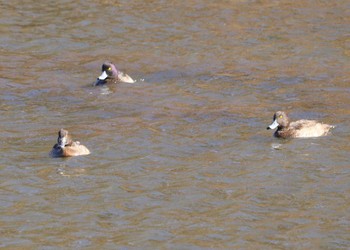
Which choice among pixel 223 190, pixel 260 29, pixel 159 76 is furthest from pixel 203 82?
pixel 223 190

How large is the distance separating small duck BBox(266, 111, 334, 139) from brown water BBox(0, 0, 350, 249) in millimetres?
151

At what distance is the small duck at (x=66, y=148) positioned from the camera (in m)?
15.1

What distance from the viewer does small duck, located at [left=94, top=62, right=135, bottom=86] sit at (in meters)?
20.0

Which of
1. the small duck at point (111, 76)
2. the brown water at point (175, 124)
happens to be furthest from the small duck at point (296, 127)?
the small duck at point (111, 76)

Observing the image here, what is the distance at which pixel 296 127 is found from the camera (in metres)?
16.3

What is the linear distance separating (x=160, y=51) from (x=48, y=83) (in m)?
3.12

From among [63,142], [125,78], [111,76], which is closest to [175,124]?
[63,142]

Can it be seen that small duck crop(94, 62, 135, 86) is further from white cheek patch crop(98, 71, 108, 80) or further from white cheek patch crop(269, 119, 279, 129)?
white cheek patch crop(269, 119, 279, 129)

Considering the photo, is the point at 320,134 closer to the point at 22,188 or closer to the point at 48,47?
the point at 22,188

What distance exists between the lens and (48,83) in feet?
66.0

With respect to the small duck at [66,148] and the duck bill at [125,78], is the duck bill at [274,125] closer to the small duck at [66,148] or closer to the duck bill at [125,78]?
the small duck at [66,148]

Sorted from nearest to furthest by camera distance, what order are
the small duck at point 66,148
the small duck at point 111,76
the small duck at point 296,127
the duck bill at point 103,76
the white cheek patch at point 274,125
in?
the small duck at point 66,148 < the small duck at point 296,127 < the white cheek patch at point 274,125 < the small duck at point 111,76 < the duck bill at point 103,76

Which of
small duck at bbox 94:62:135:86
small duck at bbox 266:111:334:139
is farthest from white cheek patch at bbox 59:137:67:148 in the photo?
small duck at bbox 94:62:135:86

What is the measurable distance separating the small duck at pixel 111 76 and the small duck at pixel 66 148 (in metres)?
4.65
